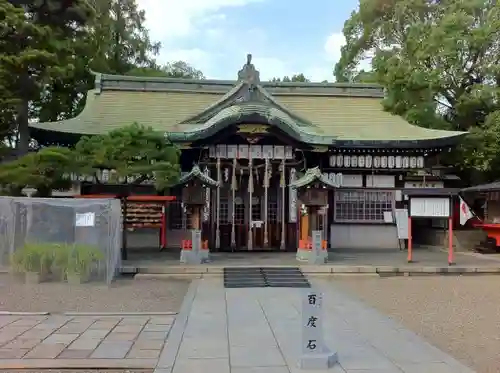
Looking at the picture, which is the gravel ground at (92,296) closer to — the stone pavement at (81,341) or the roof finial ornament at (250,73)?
the stone pavement at (81,341)

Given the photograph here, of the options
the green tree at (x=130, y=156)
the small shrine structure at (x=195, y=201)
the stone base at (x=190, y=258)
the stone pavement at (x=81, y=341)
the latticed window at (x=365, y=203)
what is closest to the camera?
the stone pavement at (x=81, y=341)

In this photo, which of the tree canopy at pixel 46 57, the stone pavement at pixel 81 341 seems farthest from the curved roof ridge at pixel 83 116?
the stone pavement at pixel 81 341

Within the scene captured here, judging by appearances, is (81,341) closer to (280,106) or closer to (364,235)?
(280,106)

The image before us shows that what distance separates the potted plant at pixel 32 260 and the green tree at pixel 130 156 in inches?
142

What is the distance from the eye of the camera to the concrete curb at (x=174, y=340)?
5.85 metres

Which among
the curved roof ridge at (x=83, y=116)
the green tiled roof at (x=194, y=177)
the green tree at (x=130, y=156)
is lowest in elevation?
the green tiled roof at (x=194, y=177)

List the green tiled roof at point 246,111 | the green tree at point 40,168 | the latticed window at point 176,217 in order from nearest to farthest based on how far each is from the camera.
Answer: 1. the green tree at point 40,168
2. the green tiled roof at point 246,111
3. the latticed window at point 176,217

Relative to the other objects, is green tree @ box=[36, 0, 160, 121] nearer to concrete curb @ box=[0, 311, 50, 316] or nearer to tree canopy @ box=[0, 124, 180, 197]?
tree canopy @ box=[0, 124, 180, 197]

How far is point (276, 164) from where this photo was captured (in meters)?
19.5

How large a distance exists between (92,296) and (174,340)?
4179 mm

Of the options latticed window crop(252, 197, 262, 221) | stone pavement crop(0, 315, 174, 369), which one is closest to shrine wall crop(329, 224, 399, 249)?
latticed window crop(252, 197, 262, 221)

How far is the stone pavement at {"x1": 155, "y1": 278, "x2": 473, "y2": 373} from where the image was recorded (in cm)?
585

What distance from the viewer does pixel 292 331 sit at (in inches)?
298

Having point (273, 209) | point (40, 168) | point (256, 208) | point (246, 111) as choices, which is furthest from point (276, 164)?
point (40, 168)
